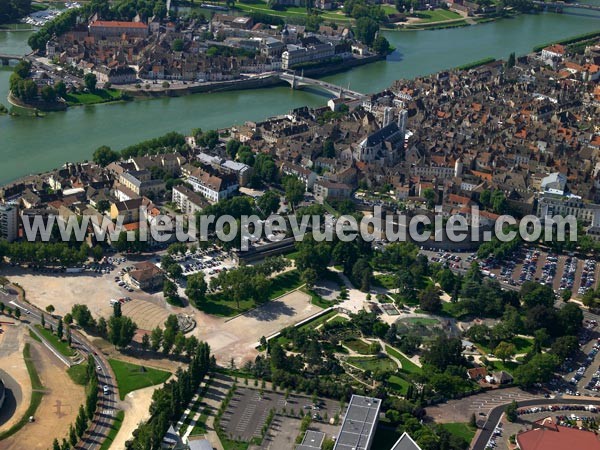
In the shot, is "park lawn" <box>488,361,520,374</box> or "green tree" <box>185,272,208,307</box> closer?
"park lawn" <box>488,361,520,374</box>

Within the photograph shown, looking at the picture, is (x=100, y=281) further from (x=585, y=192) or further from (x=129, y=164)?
(x=585, y=192)

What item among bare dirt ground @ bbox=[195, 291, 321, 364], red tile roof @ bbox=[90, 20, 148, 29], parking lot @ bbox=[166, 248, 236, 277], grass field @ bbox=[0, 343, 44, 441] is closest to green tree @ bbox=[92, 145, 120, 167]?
parking lot @ bbox=[166, 248, 236, 277]

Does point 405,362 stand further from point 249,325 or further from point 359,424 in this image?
point 249,325

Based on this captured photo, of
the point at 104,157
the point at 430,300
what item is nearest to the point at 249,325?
the point at 430,300

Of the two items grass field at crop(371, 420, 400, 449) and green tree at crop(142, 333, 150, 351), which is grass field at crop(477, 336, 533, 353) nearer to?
grass field at crop(371, 420, 400, 449)

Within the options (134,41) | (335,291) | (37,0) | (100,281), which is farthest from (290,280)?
(37,0)

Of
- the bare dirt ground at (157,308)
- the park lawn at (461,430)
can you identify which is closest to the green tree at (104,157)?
the bare dirt ground at (157,308)
